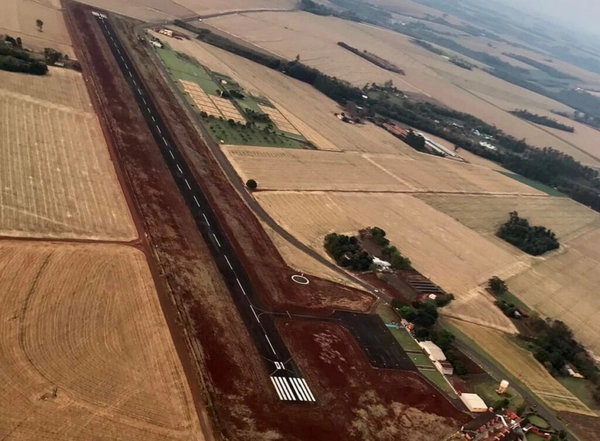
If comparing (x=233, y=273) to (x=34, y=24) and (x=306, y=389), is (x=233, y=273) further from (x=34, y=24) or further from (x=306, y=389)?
(x=34, y=24)

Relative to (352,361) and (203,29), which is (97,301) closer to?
(352,361)

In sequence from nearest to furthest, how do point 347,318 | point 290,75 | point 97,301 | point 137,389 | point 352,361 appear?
point 137,389, point 97,301, point 352,361, point 347,318, point 290,75

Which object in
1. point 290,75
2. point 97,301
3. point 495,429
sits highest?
point 290,75

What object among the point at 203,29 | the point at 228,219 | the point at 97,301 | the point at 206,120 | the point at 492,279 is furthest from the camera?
the point at 203,29

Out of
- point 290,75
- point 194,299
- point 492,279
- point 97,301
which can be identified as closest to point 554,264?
point 492,279

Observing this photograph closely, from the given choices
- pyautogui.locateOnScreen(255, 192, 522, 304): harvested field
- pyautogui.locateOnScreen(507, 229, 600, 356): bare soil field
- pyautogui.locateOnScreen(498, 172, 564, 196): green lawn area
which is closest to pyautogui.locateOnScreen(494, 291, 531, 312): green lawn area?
pyautogui.locateOnScreen(507, 229, 600, 356): bare soil field

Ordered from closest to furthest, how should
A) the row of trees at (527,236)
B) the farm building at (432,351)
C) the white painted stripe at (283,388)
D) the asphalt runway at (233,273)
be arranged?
the white painted stripe at (283,388)
the asphalt runway at (233,273)
the farm building at (432,351)
the row of trees at (527,236)

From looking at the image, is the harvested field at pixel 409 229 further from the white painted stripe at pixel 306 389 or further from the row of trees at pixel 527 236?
the white painted stripe at pixel 306 389

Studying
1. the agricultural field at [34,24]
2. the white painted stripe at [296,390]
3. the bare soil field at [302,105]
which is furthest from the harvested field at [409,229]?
the agricultural field at [34,24]
